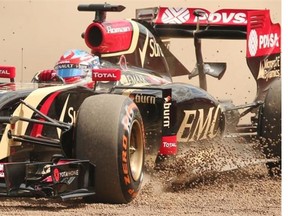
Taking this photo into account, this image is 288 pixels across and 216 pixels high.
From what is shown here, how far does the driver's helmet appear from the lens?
7.71 metres

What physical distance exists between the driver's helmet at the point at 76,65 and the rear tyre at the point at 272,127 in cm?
180

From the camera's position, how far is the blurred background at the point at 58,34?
13656mm

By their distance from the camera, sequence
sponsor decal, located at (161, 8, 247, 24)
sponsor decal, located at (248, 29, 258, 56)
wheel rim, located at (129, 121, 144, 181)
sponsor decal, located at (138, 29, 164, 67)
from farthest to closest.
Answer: sponsor decal, located at (161, 8, 247, 24) → sponsor decal, located at (248, 29, 258, 56) → sponsor decal, located at (138, 29, 164, 67) → wheel rim, located at (129, 121, 144, 181)

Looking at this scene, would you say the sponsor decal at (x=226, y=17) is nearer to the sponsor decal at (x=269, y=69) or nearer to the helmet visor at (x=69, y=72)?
the sponsor decal at (x=269, y=69)

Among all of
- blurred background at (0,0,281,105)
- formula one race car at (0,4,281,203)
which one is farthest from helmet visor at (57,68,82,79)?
blurred background at (0,0,281,105)

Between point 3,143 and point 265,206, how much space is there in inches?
81.9

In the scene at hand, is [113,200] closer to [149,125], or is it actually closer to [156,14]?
[149,125]

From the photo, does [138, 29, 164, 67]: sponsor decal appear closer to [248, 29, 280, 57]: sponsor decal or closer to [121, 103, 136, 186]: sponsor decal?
[248, 29, 280, 57]: sponsor decal

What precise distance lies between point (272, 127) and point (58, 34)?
7.80m

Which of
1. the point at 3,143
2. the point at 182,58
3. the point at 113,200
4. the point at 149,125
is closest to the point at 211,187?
the point at 149,125

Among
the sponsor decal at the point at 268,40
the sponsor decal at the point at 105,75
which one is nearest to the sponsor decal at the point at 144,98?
the sponsor decal at the point at 105,75

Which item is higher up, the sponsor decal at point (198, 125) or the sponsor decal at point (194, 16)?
the sponsor decal at point (194, 16)

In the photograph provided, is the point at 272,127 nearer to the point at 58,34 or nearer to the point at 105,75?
the point at 105,75

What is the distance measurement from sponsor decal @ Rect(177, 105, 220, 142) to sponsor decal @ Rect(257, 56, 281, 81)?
1060 mm
